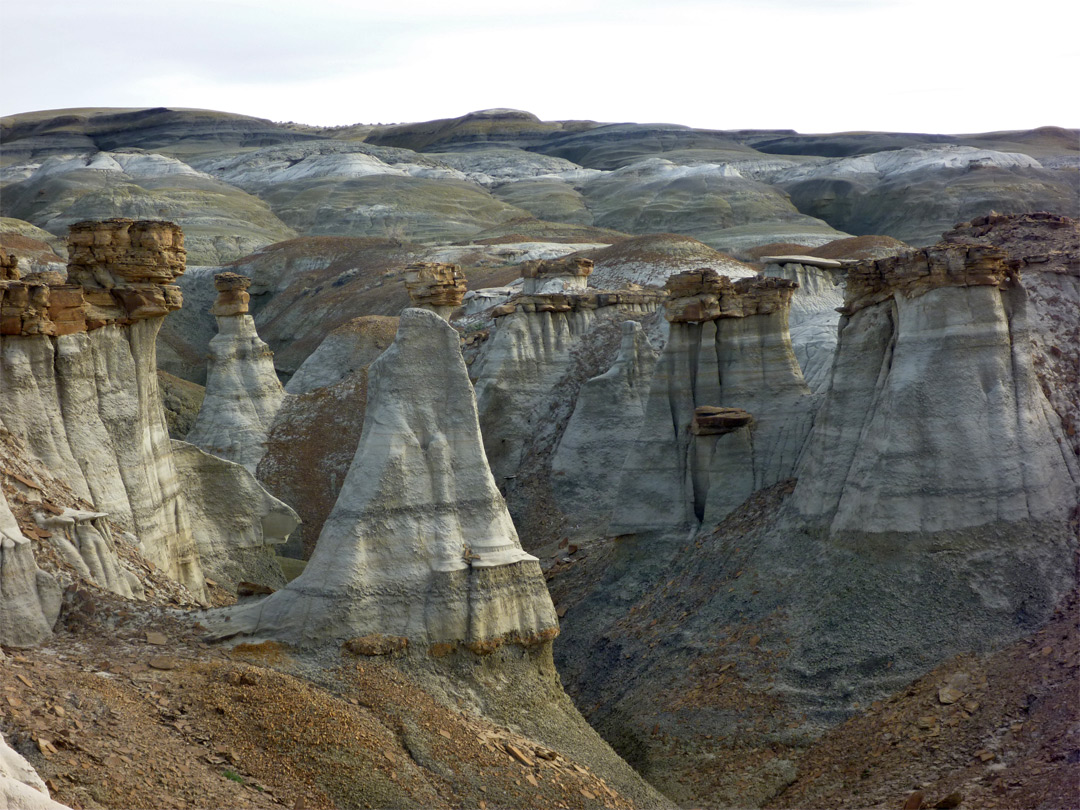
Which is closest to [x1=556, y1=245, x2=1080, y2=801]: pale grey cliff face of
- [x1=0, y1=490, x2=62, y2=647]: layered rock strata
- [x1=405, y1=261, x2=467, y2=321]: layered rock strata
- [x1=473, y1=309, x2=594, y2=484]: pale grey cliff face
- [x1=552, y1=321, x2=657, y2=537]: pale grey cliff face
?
[x1=0, y1=490, x2=62, y2=647]: layered rock strata

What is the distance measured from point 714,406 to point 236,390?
16645mm

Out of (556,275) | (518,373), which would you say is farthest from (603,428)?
(556,275)

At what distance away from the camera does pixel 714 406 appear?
2409cm

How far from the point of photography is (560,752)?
13000 millimetres

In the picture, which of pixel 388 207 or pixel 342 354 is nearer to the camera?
pixel 342 354

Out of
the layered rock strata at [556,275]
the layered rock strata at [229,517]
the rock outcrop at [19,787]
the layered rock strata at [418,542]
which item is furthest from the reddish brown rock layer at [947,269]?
the layered rock strata at [556,275]

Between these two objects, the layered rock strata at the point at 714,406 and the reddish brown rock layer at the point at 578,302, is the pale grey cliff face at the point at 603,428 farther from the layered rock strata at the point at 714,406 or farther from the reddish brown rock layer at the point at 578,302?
the layered rock strata at the point at 714,406

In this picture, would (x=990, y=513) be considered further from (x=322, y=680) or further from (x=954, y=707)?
(x=322, y=680)

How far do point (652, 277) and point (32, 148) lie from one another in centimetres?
10385

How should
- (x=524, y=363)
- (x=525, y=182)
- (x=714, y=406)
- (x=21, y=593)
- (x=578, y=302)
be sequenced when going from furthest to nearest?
(x=525, y=182), (x=578, y=302), (x=524, y=363), (x=714, y=406), (x=21, y=593)

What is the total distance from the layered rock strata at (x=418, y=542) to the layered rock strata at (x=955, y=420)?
684 cm

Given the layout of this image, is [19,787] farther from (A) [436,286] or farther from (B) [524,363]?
(B) [524,363]

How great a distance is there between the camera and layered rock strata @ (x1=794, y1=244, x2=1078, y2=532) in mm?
17859

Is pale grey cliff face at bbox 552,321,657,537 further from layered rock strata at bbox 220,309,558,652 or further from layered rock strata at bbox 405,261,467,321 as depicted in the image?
layered rock strata at bbox 220,309,558,652
